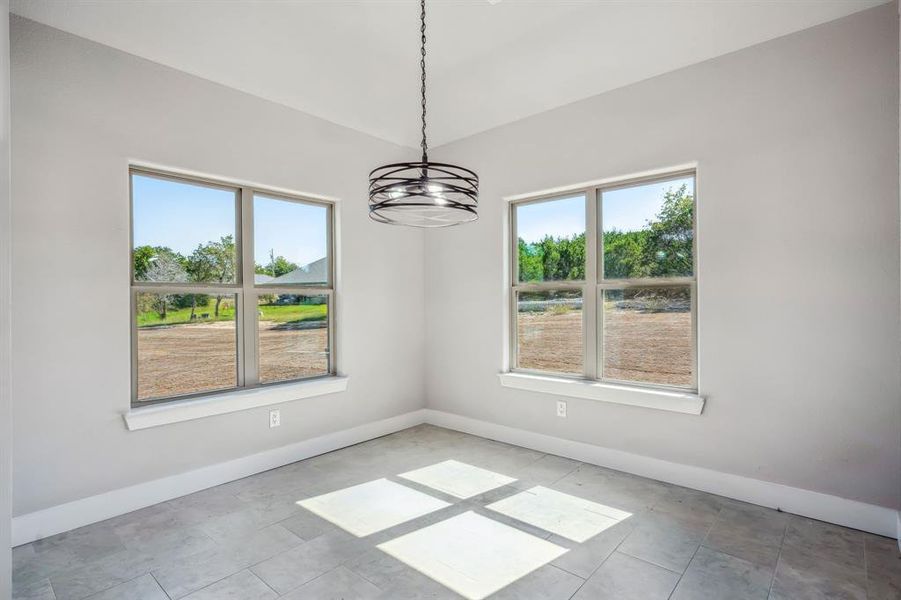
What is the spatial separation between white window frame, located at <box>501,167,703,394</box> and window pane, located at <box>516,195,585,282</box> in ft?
0.16

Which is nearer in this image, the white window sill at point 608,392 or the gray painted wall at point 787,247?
the gray painted wall at point 787,247

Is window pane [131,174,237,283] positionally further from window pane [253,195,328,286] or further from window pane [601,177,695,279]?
window pane [601,177,695,279]

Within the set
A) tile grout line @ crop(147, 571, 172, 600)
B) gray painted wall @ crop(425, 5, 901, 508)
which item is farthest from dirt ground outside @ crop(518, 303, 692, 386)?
tile grout line @ crop(147, 571, 172, 600)

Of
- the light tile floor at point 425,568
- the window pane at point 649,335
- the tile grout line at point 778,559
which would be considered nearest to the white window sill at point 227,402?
the light tile floor at point 425,568

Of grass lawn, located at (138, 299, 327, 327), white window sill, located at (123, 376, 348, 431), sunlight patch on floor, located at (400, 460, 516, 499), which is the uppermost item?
grass lawn, located at (138, 299, 327, 327)

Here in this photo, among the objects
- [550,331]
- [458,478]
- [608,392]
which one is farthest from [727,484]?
[458,478]

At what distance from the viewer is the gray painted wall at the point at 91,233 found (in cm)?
249

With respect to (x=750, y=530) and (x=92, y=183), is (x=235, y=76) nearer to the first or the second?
(x=92, y=183)

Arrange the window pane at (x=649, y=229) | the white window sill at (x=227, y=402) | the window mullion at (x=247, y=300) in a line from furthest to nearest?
the window mullion at (x=247, y=300), the window pane at (x=649, y=229), the white window sill at (x=227, y=402)

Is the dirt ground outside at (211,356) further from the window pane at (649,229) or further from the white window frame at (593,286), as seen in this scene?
the window pane at (649,229)

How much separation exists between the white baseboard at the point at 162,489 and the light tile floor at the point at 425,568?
7 centimetres

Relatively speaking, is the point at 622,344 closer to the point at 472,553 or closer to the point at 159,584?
the point at 472,553

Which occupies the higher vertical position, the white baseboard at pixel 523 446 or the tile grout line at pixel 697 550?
the white baseboard at pixel 523 446

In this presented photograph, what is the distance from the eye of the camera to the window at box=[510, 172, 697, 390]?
328 centimetres
